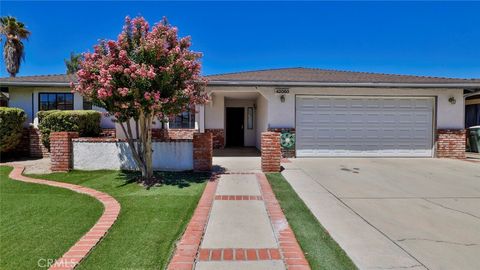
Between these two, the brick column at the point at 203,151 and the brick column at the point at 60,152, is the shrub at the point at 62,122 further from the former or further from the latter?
the brick column at the point at 203,151

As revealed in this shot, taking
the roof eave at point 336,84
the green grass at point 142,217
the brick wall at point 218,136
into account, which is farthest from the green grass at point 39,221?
the brick wall at point 218,136

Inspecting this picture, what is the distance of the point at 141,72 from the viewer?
584 centimetres

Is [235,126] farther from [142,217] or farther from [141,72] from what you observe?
[142,217]

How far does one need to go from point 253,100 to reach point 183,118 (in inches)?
171

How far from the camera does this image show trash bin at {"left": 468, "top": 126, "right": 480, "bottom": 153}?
13.5m

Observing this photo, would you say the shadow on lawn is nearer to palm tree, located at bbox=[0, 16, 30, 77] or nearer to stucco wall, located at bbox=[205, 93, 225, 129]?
stucco wall, located at bbox=[205, 93, 225, 129]

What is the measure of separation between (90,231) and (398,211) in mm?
4760

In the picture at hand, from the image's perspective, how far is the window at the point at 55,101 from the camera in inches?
494

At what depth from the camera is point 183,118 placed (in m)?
13.7

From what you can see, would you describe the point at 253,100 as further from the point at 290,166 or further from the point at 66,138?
the point at 66,138

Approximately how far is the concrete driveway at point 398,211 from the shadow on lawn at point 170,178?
2361 mm

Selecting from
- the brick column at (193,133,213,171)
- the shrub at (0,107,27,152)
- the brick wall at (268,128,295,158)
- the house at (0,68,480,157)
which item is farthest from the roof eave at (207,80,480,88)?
the shrub at (0,107,27,152)

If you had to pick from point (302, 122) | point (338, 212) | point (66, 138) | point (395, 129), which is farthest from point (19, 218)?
point (395, 129)

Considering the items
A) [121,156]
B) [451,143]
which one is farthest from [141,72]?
[451,143]
